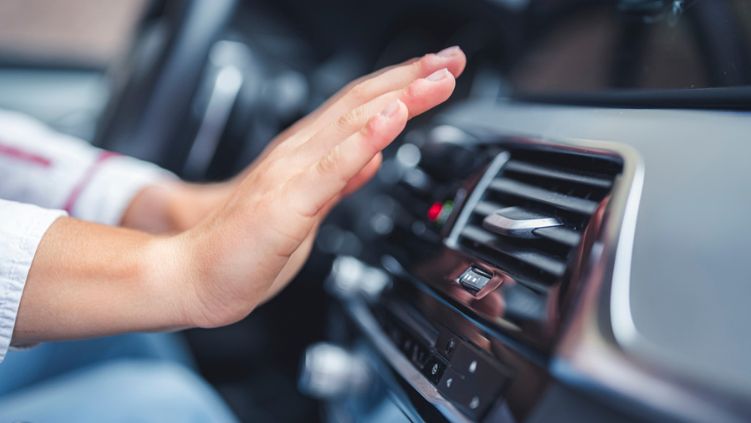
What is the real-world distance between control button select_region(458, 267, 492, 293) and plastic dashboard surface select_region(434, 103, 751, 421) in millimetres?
114

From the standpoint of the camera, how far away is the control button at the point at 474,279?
1.50 feet

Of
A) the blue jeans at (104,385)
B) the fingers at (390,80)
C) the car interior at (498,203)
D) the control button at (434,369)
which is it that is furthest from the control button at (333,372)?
the fingers at (390,80)

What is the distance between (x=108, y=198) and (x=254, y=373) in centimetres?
48

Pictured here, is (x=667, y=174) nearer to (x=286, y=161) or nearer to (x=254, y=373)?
(x=286, y=161)

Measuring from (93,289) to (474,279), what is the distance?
0.92 feet

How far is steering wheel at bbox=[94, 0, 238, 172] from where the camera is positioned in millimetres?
873

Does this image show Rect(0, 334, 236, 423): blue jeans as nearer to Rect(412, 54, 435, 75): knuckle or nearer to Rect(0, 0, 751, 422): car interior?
Rect(0, 0, 751, 422): car interior

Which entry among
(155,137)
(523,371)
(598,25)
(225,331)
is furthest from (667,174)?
(225,331)

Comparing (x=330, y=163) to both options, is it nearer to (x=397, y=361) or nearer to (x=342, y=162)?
(x=342, y=162)

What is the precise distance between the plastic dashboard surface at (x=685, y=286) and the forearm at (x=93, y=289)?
283 mm

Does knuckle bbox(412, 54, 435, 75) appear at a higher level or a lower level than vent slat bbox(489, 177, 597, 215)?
higher

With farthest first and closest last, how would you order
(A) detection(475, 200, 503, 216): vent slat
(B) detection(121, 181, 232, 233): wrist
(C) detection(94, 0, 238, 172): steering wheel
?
1. (C) detection(94, 0, 238, 172): steering wheel
2. (B) detection(121, 181, 232, 233): wrist
3. (A) detection(475, 200, 503, 216): vent slat

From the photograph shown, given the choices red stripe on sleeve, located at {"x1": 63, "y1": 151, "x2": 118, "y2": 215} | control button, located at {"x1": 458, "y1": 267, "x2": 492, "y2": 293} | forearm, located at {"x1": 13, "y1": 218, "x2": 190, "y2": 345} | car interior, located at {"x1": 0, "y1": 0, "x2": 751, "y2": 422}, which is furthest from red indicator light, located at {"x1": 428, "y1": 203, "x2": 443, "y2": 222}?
red stripe on sleeve, located at {"x1": 63, "y1": 151, "x2": 118, "y2": 215}

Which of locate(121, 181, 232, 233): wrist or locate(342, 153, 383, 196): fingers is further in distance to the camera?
locate(121, 181, 232, 233): wrist
